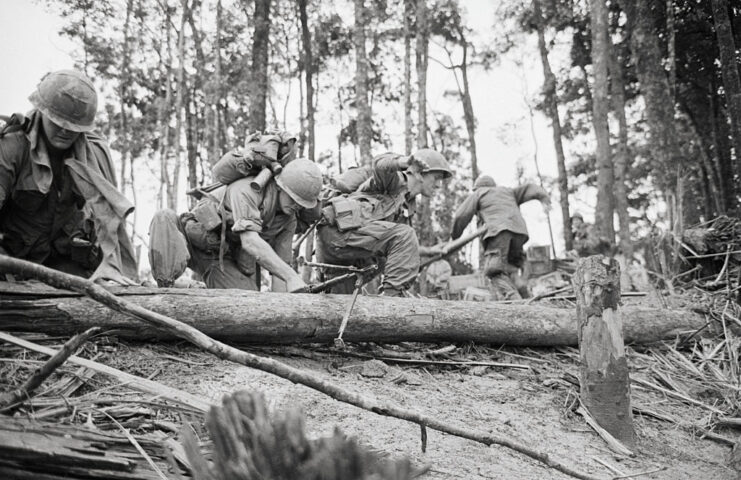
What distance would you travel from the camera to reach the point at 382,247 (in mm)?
5953

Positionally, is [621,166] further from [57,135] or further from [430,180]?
[57,135]

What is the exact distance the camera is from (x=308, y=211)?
17.4ft

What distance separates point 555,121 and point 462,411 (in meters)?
17.3

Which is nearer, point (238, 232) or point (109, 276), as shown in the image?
point (109, 276)

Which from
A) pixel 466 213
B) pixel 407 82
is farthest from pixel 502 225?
pixel 407 82

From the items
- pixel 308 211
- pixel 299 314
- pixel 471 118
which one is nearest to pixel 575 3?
pixel 471 118

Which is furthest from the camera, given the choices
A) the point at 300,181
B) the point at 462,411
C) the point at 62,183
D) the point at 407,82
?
the point at 407,82

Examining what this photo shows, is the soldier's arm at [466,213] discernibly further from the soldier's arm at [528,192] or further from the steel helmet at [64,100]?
the steel helmet at [64,100]

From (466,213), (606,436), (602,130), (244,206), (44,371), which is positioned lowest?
(606,436)

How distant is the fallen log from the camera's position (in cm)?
333

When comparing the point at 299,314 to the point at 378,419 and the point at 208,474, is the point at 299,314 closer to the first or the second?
the point at 378,419

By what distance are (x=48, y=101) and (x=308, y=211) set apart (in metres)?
2.21

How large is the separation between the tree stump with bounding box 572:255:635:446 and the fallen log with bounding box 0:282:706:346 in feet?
2.83

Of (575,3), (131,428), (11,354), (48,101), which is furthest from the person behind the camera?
(575,3)
